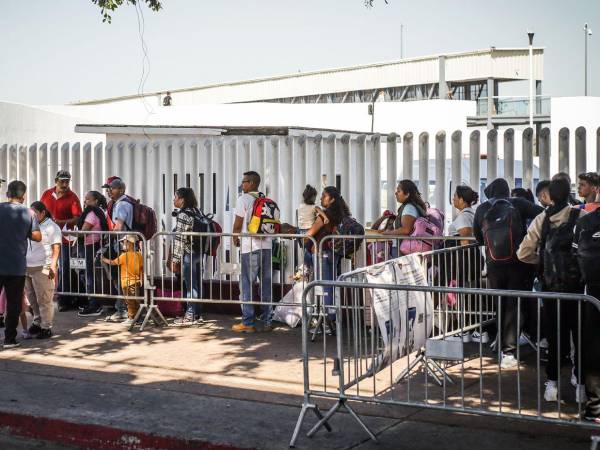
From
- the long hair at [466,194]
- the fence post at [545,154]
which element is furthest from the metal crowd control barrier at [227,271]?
the fence post at [545,154]

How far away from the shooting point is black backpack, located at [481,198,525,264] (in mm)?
9500

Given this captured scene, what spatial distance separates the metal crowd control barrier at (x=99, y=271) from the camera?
12500 millimetres

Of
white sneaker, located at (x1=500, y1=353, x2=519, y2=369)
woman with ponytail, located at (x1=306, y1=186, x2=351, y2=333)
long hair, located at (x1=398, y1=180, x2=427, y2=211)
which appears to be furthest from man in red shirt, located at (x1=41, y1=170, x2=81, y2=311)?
white sneaker, located at (x1=500, y1=353, x2=519, y2=369)

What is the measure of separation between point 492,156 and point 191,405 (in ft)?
18.6

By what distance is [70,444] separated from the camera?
761 centimetres

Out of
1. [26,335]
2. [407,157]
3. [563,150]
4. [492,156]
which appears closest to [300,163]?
[407,157]

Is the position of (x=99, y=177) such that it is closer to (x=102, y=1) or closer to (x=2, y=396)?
(x=102, y=1)

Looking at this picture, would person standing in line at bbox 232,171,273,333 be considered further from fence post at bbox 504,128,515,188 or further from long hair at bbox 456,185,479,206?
fence post at bbox 504,128,515,188

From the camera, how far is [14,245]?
1054 centimetres

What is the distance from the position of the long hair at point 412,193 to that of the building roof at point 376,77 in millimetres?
39263

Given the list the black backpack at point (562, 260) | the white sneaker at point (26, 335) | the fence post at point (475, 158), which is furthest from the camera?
the fence post at point (475, 158)

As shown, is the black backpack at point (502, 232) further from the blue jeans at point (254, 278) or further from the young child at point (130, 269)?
the young child at point (130, 269)

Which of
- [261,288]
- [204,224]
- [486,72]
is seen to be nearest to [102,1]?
[204,224]

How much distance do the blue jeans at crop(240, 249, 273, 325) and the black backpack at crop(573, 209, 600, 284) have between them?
17.3 ft
